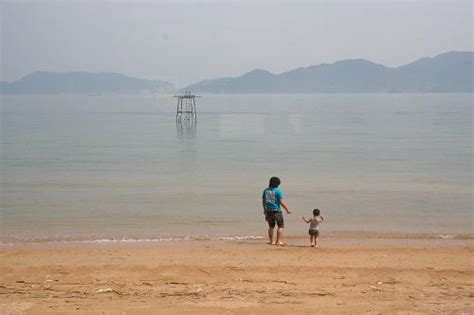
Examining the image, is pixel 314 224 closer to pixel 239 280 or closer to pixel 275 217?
pixel 275 217

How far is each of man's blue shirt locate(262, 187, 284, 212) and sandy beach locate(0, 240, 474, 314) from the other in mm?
829

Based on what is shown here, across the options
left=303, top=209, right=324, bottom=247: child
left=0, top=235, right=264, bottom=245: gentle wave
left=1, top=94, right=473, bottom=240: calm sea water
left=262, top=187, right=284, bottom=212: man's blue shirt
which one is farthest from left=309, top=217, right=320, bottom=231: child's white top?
left=1, top=94, right=473, bottom=240: calm sea water

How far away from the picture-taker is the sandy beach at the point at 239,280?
26.0 feet

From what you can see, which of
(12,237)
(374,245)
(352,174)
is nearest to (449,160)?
(352,174)

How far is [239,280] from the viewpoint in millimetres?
9438

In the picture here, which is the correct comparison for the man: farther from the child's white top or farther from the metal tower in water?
the metal tower in water

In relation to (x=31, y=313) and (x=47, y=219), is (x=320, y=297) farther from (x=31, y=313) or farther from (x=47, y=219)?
(x=47, y=219)

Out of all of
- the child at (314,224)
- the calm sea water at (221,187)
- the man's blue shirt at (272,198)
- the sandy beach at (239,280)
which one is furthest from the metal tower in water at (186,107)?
the sandy beach at (239,280)

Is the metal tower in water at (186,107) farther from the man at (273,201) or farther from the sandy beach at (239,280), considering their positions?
the sandy beach at (239,280)

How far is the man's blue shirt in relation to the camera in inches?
496

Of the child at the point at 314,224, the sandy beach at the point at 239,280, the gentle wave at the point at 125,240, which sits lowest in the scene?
the gentle wave at the point at 125,240

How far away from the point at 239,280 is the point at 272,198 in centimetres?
344

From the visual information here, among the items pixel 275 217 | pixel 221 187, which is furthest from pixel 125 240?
pixel 221 187

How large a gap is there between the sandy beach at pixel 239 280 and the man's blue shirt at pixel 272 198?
0.83m
